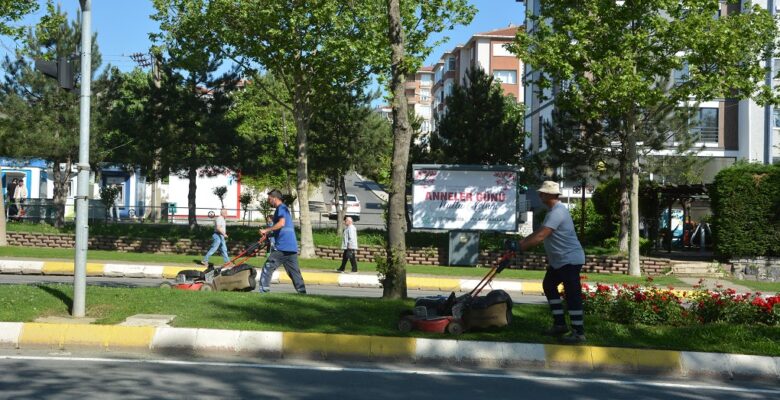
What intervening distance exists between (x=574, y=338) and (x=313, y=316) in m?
3.24

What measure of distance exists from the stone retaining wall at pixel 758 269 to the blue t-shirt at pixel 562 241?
18.0 m

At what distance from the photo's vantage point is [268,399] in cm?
719

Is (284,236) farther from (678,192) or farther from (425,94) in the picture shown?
(425,94)

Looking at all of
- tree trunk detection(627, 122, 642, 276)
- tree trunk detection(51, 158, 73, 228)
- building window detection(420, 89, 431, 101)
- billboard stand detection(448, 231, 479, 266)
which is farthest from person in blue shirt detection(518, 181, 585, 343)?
building window detection(420, 89, 431, 101)

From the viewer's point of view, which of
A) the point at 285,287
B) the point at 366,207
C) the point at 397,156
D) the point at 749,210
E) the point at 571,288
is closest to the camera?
the point at 571,288

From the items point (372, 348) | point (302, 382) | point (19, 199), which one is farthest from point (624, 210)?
point (19, 199)

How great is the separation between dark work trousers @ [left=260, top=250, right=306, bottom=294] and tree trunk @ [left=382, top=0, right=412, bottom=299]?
214 cm

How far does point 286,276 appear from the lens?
20906 mm

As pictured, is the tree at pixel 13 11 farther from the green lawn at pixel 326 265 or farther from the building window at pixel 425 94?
the building window at pixel 425 94

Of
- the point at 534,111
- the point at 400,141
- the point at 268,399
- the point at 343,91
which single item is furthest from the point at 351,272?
the point at 534,111

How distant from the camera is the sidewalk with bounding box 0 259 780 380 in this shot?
9148 mm

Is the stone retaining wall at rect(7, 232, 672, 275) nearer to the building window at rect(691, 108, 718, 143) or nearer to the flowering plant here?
the flowering plant

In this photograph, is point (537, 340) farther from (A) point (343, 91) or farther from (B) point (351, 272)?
(A) point (343, 91)

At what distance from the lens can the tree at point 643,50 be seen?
72.9 ft
